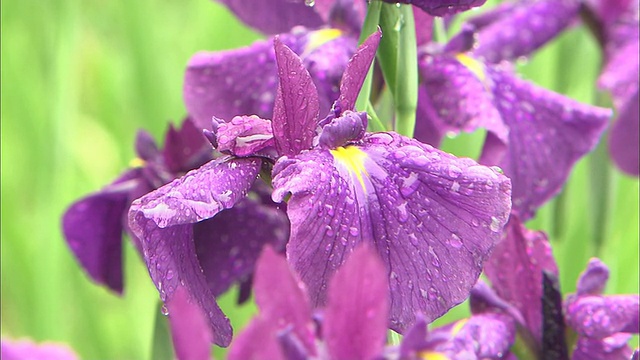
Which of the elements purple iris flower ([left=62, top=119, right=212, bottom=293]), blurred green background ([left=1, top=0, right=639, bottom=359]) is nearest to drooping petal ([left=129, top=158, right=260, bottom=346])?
purple iris flower ([left=62, top=119, right=212, bottom=293])

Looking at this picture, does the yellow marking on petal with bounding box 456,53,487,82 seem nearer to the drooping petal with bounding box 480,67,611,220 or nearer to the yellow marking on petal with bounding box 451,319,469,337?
the drooping petal with bounding box 480,67,611,220

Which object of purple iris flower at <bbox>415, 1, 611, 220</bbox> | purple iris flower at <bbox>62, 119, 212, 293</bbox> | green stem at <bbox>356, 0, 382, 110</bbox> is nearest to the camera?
green stem at <bbox>356, 0, 382, 110</bbox>

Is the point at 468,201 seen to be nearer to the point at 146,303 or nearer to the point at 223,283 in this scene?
the point at 223,283

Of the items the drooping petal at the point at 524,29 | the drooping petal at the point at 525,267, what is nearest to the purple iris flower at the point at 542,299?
the drooping petal at the point at 525,267

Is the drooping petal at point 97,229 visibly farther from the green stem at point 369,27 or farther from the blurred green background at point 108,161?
the green stem at point 369,27

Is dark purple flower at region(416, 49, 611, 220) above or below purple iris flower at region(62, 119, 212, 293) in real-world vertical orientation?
above

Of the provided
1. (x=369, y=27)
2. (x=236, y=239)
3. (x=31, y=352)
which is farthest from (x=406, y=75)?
(x=31, y=352)
